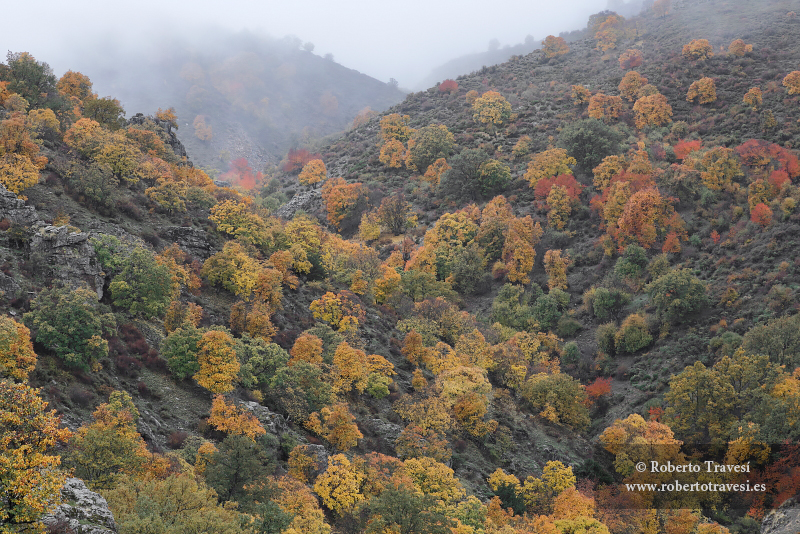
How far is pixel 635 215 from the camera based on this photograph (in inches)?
3942

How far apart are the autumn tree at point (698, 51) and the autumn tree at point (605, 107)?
92.1ft

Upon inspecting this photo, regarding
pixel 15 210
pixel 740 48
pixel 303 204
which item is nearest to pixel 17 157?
pixel 15 210

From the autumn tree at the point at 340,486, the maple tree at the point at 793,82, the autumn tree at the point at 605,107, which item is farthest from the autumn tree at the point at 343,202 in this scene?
the maple tree at the point at 793,82

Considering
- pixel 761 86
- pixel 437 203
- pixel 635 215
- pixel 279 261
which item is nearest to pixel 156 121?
pixel 279 261

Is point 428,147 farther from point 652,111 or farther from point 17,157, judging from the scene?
point 17,157

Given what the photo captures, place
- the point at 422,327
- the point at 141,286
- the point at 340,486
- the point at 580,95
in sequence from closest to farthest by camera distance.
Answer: the point at 340,486
the point at 141,286
the point at 422,327
the point at 580,95

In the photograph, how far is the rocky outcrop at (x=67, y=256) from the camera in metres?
49.9

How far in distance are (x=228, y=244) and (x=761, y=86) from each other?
121176 mm

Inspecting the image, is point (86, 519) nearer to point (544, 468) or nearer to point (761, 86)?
point (544, 468)

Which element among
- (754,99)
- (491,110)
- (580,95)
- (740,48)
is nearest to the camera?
(754,99)

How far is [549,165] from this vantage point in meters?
124

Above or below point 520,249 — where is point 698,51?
above

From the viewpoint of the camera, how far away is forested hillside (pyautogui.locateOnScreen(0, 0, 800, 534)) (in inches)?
1518

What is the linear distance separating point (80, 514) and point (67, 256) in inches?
1399
